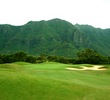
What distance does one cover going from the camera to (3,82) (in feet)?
52.0

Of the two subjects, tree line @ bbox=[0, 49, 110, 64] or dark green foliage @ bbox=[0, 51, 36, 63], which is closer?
tree line @ bbox=[0, 49, 110, 64]

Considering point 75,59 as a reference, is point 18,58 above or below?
below

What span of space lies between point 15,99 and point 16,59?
9409 centimetres

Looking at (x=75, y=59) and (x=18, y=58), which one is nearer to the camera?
(x=75, y=59)

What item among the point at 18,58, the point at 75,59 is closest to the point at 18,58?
the point at 18,58

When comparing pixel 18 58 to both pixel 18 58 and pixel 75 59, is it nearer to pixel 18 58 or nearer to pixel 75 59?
pixel 18 58

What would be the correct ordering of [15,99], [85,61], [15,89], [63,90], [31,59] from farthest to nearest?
1. [31,59]
2. [85,61]
3. [63,90]
4. [15,89]
5. [15,99]

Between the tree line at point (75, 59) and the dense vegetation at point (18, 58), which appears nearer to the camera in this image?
the tree line at point (75, 59)

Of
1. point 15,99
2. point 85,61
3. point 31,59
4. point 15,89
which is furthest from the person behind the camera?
point 31,59

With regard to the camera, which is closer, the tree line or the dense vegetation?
the tree line

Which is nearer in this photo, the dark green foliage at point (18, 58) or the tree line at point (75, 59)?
the tree line at point (75, 59)

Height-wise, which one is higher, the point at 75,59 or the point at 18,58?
the point at 75,59

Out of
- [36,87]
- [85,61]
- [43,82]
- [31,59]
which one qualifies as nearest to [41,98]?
[36,87]

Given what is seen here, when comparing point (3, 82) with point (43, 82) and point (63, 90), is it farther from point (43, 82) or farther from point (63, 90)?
point (63, 90)
